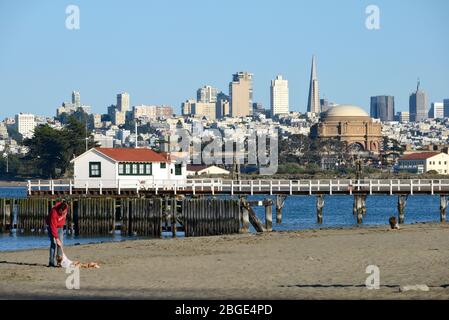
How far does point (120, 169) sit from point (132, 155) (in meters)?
1.93

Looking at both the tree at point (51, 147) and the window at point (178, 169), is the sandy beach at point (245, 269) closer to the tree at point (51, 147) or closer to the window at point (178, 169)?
the window at point (178, 169)

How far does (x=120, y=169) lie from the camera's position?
72.4 metres

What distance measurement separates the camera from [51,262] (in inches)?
1297

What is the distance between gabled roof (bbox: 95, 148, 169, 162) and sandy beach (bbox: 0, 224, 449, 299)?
28894 mm

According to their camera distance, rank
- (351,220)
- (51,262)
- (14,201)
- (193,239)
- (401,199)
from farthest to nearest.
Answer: (351,220) < (401,199) < (14,201) < (193,239) < (51,262)

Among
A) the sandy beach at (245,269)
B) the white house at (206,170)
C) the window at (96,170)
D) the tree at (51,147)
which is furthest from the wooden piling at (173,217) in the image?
the white house at (206,170)

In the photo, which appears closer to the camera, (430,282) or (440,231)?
(430,282)

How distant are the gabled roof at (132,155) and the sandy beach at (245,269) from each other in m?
28.9

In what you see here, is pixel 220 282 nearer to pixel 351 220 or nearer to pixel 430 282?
pixel 430 282

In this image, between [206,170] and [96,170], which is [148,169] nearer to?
[96,170]

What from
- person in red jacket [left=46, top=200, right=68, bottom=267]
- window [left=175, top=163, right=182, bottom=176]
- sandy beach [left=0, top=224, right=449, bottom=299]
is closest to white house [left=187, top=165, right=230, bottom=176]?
window [left=175, top=163, right=182, bottom=176]
